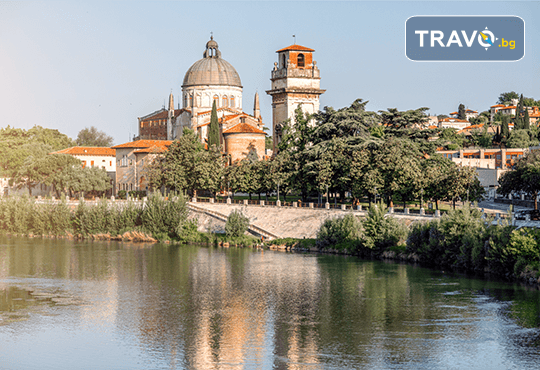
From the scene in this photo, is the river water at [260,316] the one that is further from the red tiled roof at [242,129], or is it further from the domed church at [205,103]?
the domed church at [205,103]

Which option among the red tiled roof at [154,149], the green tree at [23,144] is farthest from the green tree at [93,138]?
the red tiled roof at [154,149]

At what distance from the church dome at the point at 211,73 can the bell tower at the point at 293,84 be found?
21.0 meters

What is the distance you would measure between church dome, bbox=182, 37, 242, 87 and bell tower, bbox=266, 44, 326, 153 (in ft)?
68.8

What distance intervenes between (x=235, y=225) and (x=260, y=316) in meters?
27.8

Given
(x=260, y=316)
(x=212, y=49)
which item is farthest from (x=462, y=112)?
(x=260, y=316)

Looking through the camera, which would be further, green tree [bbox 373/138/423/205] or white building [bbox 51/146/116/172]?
white building [bbox 51/146/116/172]

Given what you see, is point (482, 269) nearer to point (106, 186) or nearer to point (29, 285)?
point (29, 285)

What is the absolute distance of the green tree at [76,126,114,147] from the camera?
135250 mm

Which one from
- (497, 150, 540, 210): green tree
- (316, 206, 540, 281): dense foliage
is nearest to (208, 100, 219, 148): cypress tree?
(316, 206, 540, 281): dense foliage

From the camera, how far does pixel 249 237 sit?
60.0 metres

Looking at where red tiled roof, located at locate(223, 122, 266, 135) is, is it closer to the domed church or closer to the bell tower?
the domed church

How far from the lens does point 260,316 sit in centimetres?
3312

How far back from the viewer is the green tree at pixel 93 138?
13525 centimetres

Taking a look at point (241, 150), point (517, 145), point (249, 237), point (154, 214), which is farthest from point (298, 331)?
point (517, 145)
